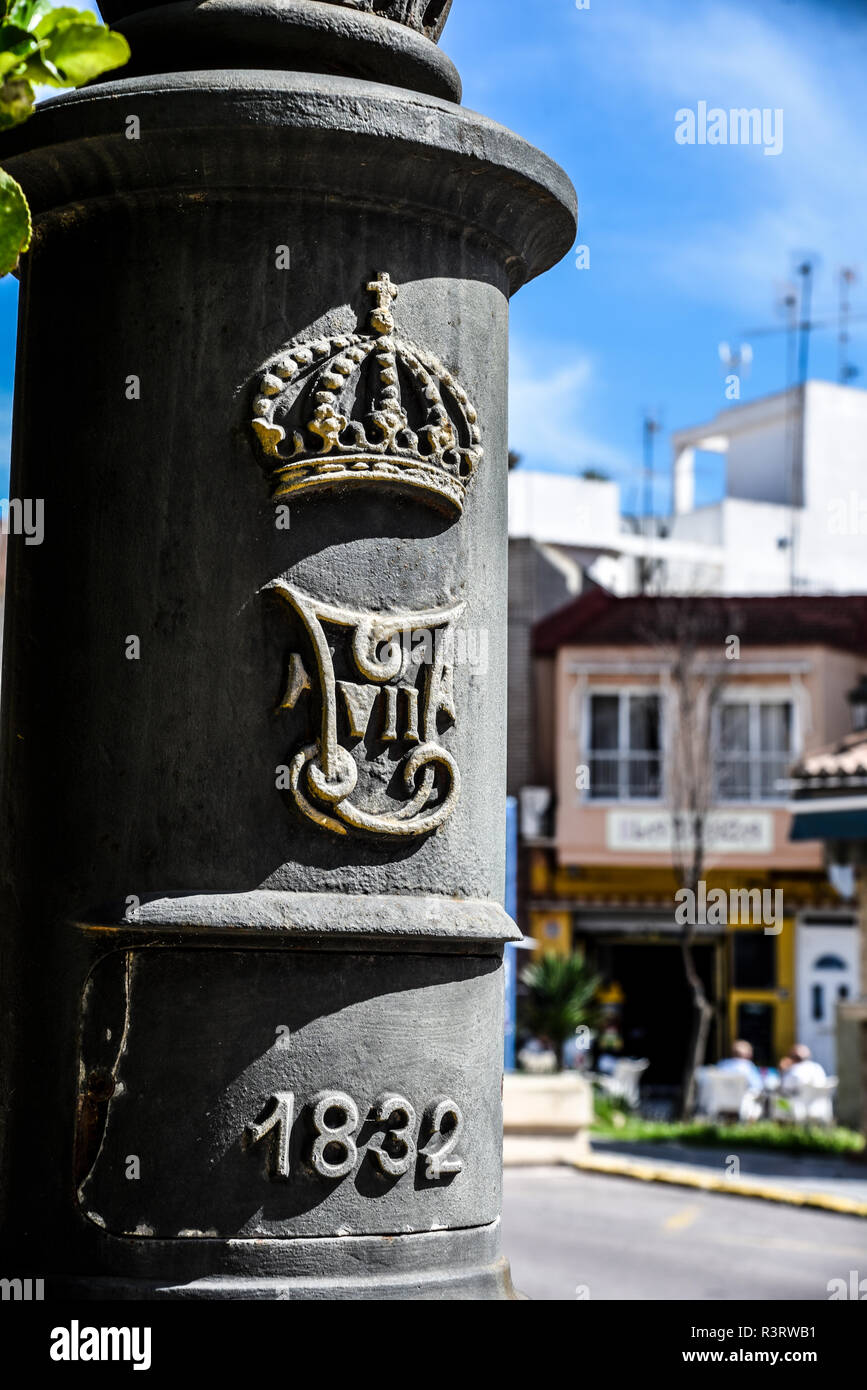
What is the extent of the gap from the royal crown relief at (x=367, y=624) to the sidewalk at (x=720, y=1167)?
11935mm

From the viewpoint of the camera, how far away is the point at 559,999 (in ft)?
78.0

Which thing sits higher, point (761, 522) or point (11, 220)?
point (761, 522)

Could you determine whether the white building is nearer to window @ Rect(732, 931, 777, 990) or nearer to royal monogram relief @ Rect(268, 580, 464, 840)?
window @ Rect(732, 931, 777, 990)

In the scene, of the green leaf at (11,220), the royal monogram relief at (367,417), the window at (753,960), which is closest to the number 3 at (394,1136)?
the royal monogram relief at (367,417)

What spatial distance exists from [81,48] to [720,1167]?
15.6 meters

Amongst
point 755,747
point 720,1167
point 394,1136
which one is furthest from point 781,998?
point 394,1136

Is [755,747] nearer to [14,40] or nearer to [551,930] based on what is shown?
[551,930]

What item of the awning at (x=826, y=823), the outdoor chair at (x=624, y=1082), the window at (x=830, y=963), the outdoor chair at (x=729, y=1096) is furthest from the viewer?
the window at (x=830, y=963)

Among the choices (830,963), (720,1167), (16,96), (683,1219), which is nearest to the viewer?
(16,96)

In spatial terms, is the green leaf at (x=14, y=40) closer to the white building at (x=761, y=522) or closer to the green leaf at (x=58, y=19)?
the green leaf at (x=58, y=19)

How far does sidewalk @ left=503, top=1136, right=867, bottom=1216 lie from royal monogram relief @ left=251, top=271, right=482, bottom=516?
→ 12029 millimetres

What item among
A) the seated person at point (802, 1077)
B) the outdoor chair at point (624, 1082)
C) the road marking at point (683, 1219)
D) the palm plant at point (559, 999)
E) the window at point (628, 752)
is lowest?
the outdoor chair at point (624, 1082)

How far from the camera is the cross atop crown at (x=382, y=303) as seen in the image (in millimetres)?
2666

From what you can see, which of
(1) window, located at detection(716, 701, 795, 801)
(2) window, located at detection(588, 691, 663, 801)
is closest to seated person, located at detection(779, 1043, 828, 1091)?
(1) window, located at detection(716, 701, 795, 801)
